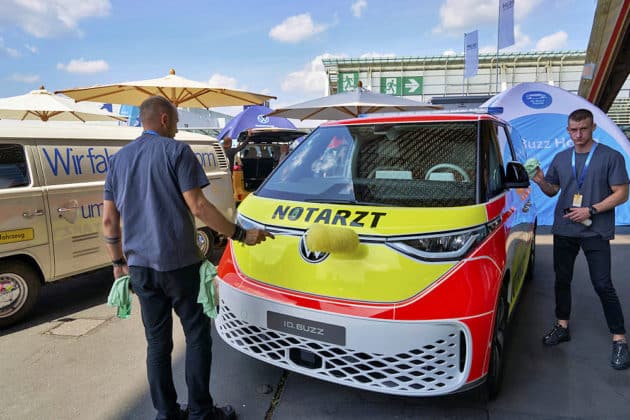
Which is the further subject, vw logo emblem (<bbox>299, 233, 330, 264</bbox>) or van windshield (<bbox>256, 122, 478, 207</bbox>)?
van windshield (<bbox>256, 122, 478, 207</bbox>)

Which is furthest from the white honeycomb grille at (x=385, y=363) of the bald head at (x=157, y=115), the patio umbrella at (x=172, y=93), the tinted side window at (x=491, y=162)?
the patio umbrella at (x=172, y=93)

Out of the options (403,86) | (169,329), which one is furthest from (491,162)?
(403,86)

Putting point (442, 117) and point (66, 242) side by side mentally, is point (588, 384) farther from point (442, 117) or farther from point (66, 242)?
point (66, 242)

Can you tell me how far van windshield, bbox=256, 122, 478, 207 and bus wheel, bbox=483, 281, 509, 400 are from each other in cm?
65

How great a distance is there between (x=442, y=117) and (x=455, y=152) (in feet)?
1.00

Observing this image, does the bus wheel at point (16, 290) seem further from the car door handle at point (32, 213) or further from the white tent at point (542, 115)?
the white tent at point (542, 115)

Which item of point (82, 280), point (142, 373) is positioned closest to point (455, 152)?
point (142, 373)

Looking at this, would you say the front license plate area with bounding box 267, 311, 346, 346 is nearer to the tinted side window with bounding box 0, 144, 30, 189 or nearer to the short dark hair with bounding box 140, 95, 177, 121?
the short dark hair with bounding box 140, 95, 177, 121

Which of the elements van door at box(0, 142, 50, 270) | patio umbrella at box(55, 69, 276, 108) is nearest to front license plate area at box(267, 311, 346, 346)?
van door at box(0, 142, 50, 270)

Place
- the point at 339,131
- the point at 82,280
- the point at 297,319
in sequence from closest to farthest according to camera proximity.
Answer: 1. the point at 297,319
2. the point at 339,131
3. the point at 82,280

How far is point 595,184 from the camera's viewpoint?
3059mm

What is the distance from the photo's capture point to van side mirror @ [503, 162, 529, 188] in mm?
2891

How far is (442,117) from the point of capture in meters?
3.07

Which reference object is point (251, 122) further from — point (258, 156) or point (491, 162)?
point (491, 162)
